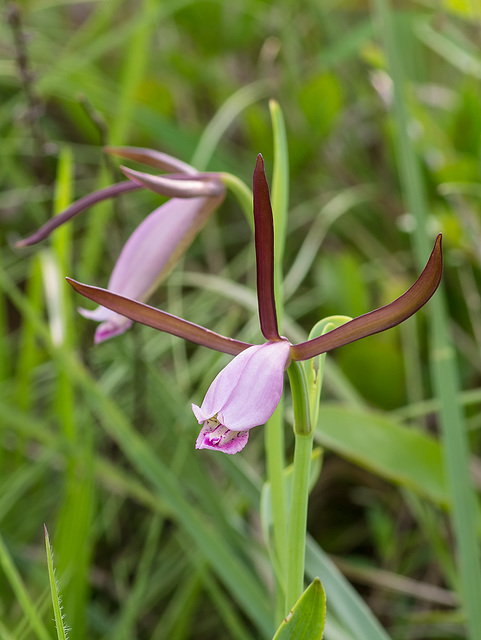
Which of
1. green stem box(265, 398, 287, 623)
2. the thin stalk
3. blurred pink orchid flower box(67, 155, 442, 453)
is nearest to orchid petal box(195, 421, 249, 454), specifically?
blurred pink orchid flower box(67, 155, 442, 453)

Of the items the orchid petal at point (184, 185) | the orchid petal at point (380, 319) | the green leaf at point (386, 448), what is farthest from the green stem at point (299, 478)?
the green leaf at point (386, 448)

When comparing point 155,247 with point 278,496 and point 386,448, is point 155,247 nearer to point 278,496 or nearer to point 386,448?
point 278,496

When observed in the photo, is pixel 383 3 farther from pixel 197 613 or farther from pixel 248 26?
pixel 197 613

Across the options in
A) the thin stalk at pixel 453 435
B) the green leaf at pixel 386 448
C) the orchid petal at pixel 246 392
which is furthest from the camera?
the green leaf at pixel 386 448

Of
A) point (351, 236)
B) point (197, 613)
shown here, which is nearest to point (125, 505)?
point (197, 613)

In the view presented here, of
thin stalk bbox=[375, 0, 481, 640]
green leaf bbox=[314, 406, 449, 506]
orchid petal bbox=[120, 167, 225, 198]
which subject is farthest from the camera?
green leaf bbox=[314, 406, 449, 506]

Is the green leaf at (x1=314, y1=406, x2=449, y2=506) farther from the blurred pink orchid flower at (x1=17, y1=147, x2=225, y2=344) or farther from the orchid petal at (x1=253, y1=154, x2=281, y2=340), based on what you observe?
the orchid petal at (x1=253, y1=154, x2=281, y2=340)

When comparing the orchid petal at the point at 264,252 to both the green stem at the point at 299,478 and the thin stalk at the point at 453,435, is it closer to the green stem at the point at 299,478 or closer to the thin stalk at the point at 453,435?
the green stem at the point at 299,478
